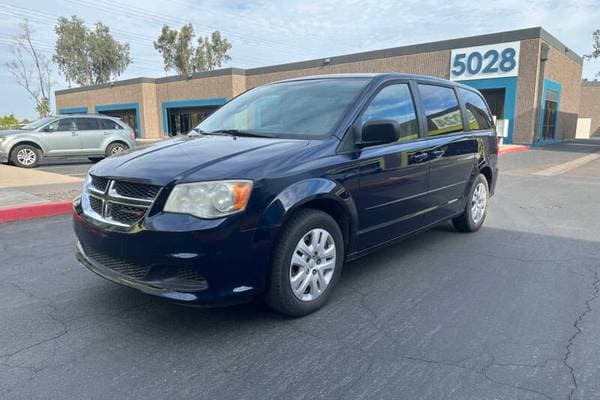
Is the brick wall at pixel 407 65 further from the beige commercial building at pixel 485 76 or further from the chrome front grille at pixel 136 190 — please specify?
the chrome front grille at pixel 136 190

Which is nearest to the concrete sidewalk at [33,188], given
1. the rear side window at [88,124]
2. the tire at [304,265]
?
the rear side window at [88,124]

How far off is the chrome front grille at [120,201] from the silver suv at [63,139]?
495 inches

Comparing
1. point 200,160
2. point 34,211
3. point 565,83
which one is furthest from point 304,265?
point 565,83

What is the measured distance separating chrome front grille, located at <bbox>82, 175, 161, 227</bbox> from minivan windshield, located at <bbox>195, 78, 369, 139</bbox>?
1.18 m

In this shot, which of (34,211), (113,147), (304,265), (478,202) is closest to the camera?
(304,265)

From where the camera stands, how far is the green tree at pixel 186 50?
199 ft

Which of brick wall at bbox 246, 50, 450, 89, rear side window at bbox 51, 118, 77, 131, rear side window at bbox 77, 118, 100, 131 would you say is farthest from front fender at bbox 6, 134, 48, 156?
brick wall at bbox 246, 50, 450, 89

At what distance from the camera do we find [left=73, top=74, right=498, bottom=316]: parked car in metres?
2.77

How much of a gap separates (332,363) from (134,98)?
4489 centimetres

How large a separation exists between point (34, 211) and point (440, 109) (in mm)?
5818

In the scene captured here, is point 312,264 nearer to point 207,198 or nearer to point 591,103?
point 207,198

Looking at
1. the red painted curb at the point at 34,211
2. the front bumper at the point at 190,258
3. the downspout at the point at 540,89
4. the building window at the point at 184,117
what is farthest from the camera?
the building window at the point at 184,117

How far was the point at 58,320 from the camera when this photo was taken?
322cm

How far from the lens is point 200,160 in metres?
3.06
